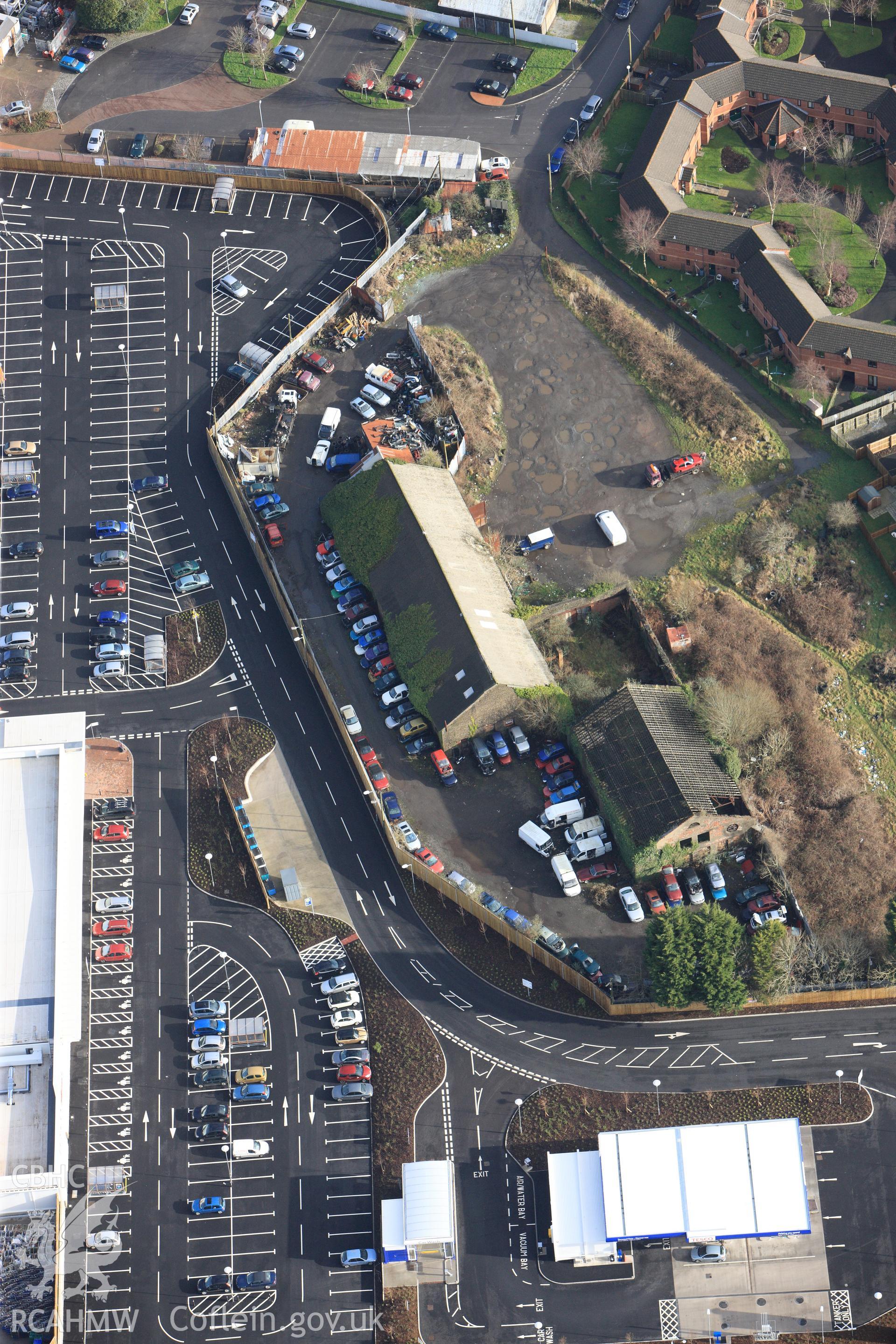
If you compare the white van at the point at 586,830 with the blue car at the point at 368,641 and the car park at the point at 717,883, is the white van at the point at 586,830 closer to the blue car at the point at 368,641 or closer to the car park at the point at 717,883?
the car park at the point at 717,883

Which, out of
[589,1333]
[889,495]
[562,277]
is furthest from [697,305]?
[589,1333]

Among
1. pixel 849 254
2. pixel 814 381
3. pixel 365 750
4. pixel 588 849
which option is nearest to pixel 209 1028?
pixel 365 750

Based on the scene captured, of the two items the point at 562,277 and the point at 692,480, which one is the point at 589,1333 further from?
the point at 562,277

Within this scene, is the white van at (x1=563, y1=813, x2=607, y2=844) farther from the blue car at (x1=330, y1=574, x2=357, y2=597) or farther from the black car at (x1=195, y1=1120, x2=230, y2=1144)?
the black car at (x1=195, y1=1120, x2=230, y2=1144)

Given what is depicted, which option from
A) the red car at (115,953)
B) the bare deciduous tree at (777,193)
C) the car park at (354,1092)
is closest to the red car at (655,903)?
the car park at (354,1092)

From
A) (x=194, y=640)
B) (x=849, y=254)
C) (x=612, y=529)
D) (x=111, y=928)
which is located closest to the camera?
(x=111, y=928)

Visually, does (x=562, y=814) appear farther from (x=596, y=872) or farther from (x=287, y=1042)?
(x=287, y=1042)
